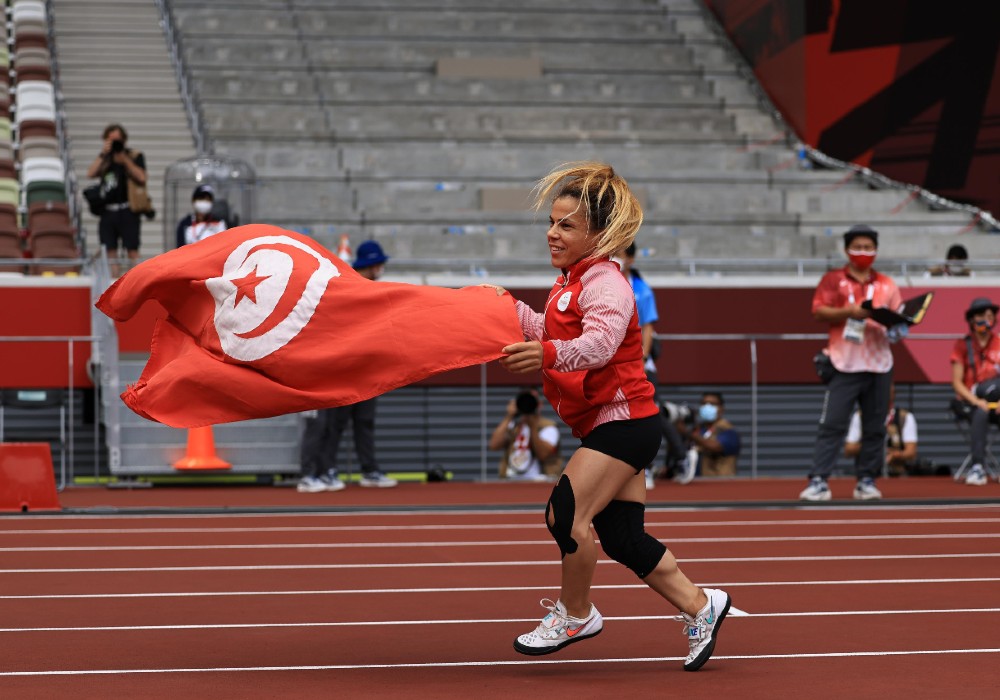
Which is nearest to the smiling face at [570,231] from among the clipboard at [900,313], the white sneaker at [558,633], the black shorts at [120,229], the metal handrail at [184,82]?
the white sneaker at [558,633]

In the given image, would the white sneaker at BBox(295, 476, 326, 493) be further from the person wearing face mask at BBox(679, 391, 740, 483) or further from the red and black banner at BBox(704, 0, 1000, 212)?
the red and black banner at BBox(704, 0, 1000, 212)

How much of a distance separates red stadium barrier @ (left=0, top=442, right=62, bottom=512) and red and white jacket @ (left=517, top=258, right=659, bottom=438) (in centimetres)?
752

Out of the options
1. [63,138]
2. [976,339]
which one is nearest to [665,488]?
[976,339]

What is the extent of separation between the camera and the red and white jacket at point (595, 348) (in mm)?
5695

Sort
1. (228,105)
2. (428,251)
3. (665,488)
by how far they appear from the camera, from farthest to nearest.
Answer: (228,105)
(428,251)
(665,488)

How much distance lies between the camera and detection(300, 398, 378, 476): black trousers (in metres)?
14.7

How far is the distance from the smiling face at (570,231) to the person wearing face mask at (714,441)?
11.3 metres

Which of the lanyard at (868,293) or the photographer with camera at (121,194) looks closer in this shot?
the lanyard at (868,293)

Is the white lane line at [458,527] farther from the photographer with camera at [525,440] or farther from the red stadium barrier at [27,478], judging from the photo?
the photographer with camera at [525,440]

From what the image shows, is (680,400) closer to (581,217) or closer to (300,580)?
(300,580)

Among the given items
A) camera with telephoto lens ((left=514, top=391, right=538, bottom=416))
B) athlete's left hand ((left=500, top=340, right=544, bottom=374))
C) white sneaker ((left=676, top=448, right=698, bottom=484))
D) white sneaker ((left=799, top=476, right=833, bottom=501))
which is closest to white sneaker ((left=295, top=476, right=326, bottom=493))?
camera with telephoto lens ((left=514, top=391, right=538, bottom=416))

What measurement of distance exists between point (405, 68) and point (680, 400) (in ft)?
35.9

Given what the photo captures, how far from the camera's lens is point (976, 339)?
16328 millimetres

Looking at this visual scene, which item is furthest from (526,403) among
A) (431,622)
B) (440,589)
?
(431,622)
